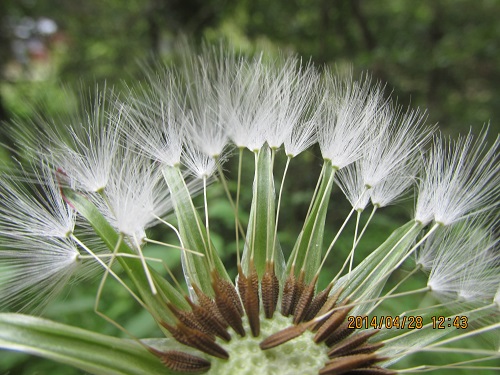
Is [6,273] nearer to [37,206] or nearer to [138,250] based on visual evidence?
[37,206]

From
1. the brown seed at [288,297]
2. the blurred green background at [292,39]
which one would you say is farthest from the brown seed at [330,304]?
the blurred green background at [292,39]

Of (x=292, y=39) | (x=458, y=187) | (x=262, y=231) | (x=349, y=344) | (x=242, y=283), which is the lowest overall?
(x=349, y=344)

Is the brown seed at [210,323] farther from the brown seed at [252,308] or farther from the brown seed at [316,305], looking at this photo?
the brown seed at [316,305]

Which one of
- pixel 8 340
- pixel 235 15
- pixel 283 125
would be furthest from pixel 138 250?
pixel 235 15

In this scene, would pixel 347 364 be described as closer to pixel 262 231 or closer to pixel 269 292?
pixel 269 292
